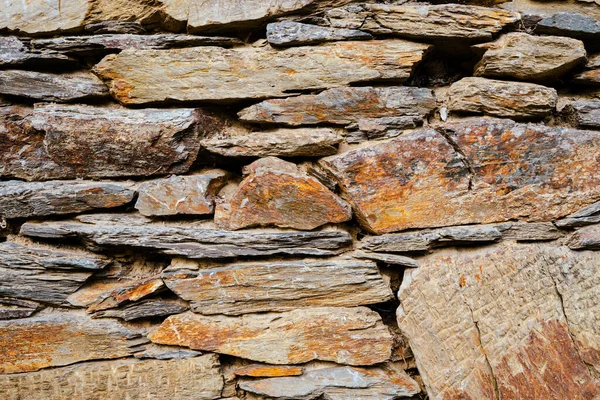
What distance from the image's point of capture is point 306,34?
117 inches

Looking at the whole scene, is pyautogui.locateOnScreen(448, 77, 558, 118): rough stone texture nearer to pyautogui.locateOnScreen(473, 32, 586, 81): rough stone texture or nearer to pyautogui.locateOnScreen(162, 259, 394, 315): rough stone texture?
pyautogui.locateOnScreen(473, 32, 586, 81): rough stone texture

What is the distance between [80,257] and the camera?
285 centimetres

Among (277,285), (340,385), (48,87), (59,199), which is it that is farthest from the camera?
(48,87)

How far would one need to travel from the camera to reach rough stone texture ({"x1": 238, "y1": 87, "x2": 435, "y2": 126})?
290cm

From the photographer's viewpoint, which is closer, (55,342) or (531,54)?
(55,342)

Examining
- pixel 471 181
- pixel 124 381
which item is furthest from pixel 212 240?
pixel 471 181

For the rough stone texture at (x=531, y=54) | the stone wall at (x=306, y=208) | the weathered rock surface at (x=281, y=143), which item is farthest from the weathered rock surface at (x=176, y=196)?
the rough stone texture at (x=531, y=54)

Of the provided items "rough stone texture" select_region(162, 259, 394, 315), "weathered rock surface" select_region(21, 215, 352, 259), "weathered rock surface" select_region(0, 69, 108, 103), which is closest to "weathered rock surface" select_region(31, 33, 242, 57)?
"weathered rock surface" select_region(0, 69, 108, 103)

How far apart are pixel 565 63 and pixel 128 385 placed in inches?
148

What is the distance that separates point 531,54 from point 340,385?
2650 millimetres

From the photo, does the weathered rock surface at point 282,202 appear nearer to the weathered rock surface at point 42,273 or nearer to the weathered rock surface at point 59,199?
the weathered rock surface at point 59,199

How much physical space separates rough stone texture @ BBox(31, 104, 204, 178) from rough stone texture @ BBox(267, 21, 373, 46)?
2.57 feet

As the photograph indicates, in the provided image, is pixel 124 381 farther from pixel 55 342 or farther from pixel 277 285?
pixel 277 285

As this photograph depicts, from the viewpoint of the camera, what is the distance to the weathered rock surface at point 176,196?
2867mm
